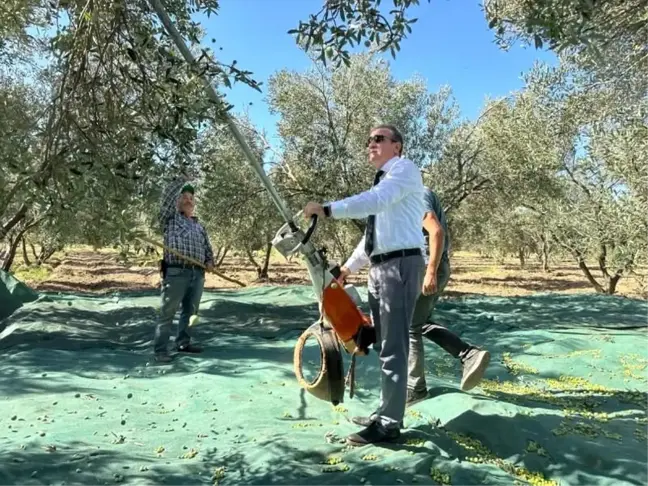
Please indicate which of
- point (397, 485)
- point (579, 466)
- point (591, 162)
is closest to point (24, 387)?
point (397, 485)

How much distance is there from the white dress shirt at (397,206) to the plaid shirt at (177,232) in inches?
127

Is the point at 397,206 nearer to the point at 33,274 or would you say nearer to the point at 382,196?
the point at 382,196

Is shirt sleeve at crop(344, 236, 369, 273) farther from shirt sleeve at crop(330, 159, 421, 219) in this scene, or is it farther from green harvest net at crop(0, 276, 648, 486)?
green harvest net at crop(0, 276, 648, 486)

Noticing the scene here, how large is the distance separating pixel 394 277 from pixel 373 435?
953 mm

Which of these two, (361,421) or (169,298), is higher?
(169,298)

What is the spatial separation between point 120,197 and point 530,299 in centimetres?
1126

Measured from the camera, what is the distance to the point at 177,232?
6352 millimetres

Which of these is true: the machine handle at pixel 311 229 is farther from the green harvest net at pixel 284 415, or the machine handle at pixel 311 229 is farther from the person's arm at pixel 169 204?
the person's arm at pixel 169 204

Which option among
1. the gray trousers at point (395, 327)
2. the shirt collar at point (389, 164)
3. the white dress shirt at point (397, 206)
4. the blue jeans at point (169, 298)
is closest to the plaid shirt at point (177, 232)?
the blue jeans at point (169, 298)

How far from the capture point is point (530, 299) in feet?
42.4

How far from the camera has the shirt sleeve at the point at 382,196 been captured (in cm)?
325

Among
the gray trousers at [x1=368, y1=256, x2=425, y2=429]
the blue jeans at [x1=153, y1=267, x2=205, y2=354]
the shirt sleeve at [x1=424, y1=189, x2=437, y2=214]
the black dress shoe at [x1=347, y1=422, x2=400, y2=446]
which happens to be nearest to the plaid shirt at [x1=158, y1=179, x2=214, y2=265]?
the blue jeans at [x1=153, y1=267, x2=205, y2=354]

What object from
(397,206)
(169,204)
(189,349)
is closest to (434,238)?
(397,206)

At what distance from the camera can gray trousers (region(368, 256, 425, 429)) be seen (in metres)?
3.45
